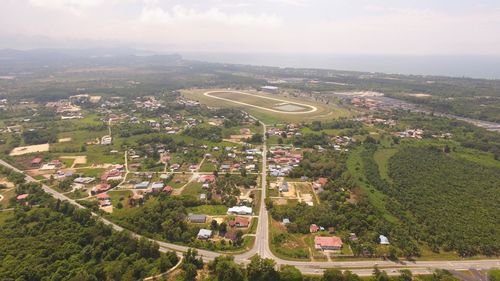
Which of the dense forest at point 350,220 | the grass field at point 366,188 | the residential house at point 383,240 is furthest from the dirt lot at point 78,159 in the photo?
the residential house at point 383,240

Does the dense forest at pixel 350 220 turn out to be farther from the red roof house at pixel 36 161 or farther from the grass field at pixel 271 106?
the red roof house at pixel 36 161

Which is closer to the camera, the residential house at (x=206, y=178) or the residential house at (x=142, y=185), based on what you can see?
the residential house at (x=142, y=185)

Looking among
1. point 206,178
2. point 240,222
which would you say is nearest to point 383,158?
point 206,178

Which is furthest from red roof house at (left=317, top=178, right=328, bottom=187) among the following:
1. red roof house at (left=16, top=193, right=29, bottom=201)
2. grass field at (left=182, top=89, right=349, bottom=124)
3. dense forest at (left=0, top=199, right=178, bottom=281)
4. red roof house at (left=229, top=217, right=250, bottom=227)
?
red roof house at (left=16, top=193, right=29, bottom=201)

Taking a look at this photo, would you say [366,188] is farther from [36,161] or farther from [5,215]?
[36,161]

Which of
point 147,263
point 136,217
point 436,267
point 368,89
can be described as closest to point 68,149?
point 136,217

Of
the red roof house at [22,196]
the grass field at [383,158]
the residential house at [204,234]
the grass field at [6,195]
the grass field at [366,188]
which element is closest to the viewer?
the residential house at [204,234]

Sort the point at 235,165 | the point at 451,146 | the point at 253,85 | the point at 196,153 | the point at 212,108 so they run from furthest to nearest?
the point at 253,85, the point at 212,108, the point at 451,146, the point at 196,153, the point at 235,165

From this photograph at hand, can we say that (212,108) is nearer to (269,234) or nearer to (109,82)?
(269,234)
